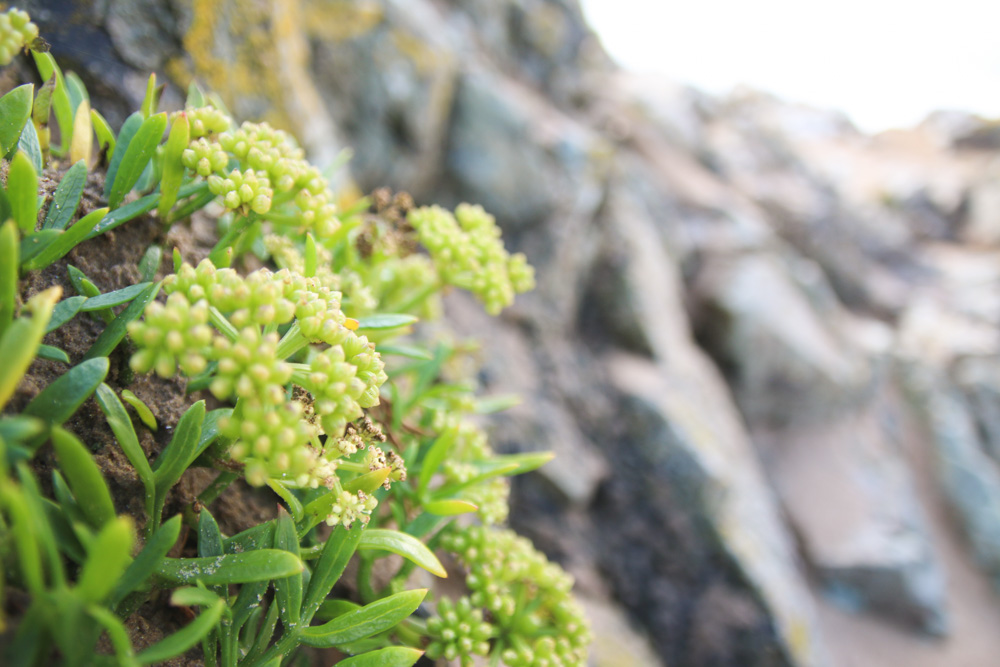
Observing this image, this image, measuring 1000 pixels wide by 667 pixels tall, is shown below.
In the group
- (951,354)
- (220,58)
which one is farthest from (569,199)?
(951,354)

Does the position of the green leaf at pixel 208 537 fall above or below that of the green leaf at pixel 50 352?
below

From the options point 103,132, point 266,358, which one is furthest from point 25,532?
point 103,132

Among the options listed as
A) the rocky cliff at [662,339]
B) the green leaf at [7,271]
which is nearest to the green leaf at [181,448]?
the green leaf at [7,271]

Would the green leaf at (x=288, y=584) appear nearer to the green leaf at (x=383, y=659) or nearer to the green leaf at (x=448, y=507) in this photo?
the green leaf at (x=383, y=659)

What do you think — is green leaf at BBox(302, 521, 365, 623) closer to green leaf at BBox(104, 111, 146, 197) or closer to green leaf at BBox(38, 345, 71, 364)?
green leaf at BBox(38, 345, 71, 364)

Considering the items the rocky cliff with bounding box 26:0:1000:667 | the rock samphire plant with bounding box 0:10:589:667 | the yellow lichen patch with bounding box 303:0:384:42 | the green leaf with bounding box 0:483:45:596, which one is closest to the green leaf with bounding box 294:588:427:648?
the rock samphire plant with bounding box 0:10:589:667

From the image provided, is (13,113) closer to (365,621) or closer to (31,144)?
(31,144)

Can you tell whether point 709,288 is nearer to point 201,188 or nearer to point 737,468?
point 737,468
